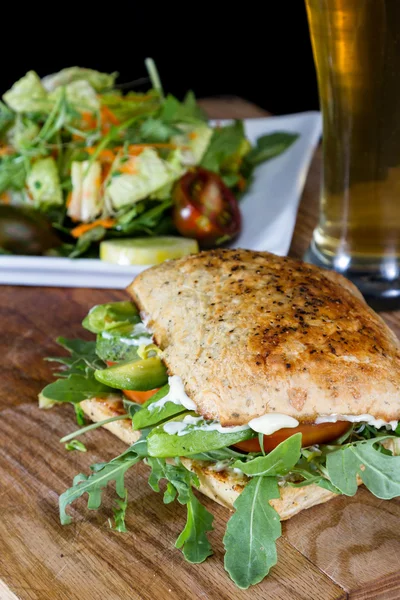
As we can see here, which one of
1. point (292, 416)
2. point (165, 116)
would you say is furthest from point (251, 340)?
point (165, 116)

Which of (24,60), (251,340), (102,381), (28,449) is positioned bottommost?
(24,60)

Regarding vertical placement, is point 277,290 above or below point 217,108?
above

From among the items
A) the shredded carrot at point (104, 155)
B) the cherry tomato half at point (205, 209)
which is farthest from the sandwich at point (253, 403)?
the shredded carrot at point (104, 155)

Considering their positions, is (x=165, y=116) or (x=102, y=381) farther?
(x=165, y=116)

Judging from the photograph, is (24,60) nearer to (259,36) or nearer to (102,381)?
(259,36)

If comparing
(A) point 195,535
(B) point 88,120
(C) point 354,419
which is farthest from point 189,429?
(B) point 88,120

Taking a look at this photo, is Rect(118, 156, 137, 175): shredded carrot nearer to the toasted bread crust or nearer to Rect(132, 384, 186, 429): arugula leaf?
the toasted bread crust

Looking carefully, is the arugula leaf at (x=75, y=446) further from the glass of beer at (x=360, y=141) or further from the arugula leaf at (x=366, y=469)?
the glass of beer at (x=360, y=141)

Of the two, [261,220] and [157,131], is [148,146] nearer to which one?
[157,131]
